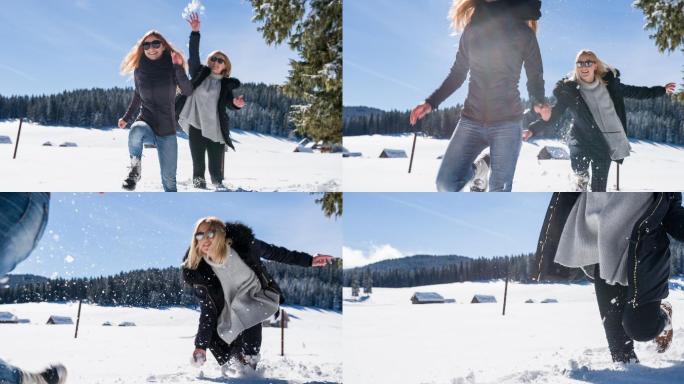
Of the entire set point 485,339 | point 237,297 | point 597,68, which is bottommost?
point 485,339

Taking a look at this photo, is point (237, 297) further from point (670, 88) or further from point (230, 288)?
point (670, 88)

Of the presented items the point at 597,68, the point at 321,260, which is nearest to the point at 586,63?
the point at 597,68

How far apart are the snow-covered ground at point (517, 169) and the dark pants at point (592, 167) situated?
0.04 m

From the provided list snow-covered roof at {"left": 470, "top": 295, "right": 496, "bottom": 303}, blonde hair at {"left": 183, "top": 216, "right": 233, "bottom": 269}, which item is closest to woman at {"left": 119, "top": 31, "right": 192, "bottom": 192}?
blonde hair at {"left": 183, "top": 216, "right": 233, "bottom": 269}

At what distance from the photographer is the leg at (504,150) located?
3.98 metres

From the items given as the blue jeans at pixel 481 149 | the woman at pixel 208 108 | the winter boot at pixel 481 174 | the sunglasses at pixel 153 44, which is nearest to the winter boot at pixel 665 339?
the blue jeans at pixel 481 149

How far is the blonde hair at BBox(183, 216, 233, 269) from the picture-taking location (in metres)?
4.08

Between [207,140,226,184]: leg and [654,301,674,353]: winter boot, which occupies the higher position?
[207,140,226,184]: leg

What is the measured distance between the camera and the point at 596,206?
4172 millimetres

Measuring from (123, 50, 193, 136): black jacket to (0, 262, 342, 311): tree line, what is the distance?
84cm

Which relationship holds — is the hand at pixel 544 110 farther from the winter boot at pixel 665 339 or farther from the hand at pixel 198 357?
the hand at pixel 198 357

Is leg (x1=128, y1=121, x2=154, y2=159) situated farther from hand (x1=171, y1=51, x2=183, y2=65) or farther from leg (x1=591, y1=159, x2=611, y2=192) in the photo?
leg (x1=591, y1=159, x2=611, y2=192)

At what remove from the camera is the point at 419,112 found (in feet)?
13.5

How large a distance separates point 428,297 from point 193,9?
7.06ft
